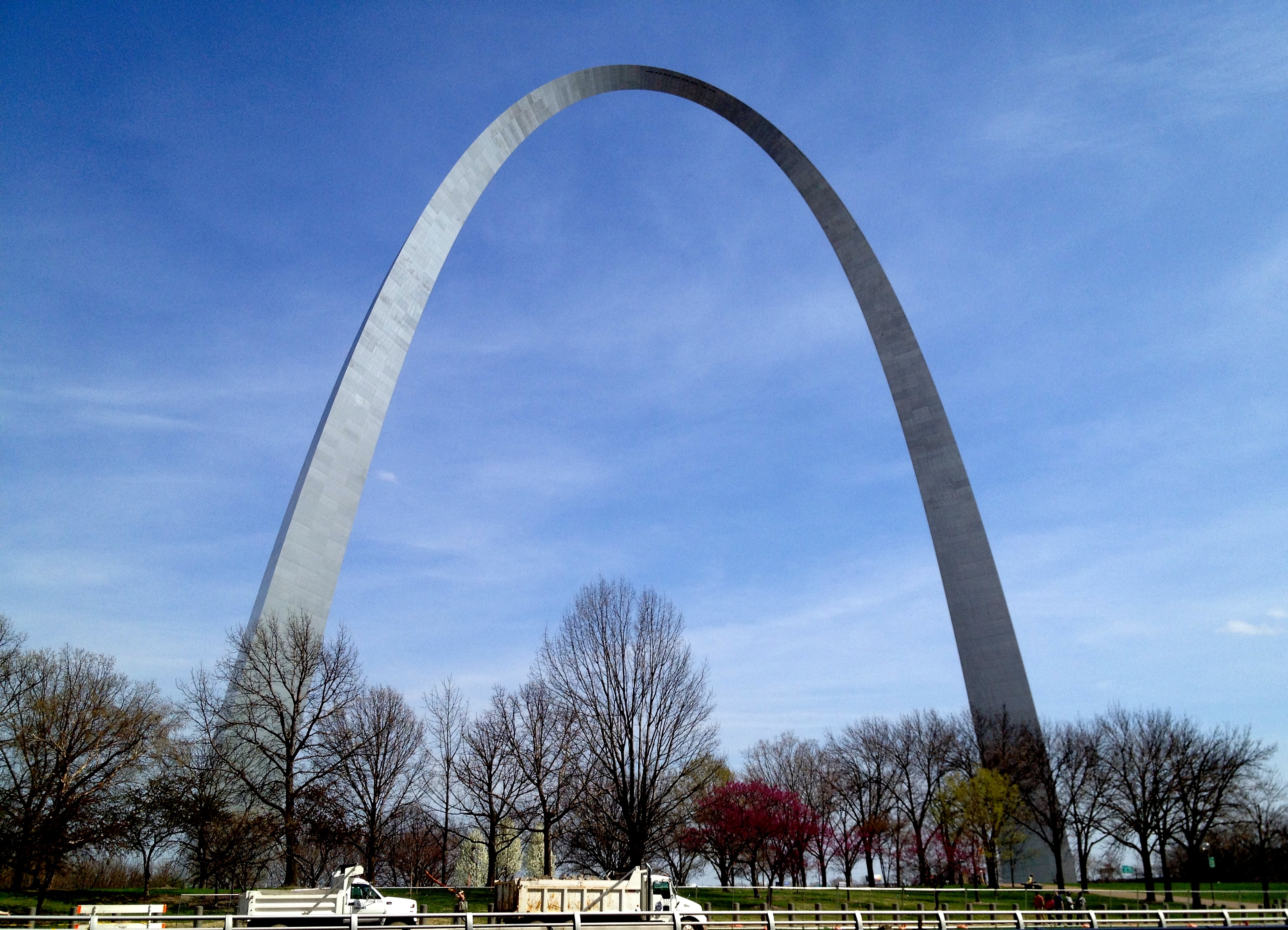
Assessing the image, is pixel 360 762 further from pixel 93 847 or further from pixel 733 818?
pixel 733 818

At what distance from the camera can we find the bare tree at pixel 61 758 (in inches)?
1270

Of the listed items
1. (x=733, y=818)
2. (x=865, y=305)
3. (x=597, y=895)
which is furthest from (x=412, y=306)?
(x=733, y=818)

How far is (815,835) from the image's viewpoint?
56469 mm

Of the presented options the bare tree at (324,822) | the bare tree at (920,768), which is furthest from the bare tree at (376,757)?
the bare tree at (920,768)

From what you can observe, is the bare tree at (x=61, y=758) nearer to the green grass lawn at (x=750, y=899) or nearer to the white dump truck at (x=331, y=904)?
the green grass lawn at (x=750, y=899)

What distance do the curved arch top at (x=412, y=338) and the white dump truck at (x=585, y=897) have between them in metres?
15.9

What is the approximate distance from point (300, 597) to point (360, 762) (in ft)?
27.6

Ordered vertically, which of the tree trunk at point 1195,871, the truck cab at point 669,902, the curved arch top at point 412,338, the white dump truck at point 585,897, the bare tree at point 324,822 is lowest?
the tree trunk at point 1195,871

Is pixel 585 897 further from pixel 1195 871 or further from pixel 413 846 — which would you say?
pixel 413 846

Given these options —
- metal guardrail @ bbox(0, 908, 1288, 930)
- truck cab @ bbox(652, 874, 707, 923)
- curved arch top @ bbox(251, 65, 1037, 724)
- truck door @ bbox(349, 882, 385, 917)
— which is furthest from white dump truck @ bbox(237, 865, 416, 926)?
curved arch top @ bbox(251, 65, 1037, 724)

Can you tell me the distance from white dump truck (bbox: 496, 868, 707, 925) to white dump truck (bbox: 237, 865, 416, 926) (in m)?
2.16

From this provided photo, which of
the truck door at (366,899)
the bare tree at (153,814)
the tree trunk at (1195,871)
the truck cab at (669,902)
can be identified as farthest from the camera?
the tree trunk at (1195,871)

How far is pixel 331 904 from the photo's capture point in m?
18.3

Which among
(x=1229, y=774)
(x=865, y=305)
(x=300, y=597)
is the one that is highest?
(x=865, y=305)
